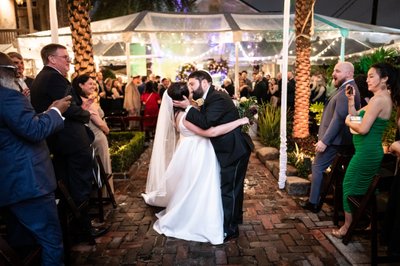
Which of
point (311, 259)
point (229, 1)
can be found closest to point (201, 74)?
point (311, 259)

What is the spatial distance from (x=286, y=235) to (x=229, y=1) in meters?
19.9

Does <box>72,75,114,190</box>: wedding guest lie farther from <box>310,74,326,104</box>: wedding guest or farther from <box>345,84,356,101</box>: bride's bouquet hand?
<box>310,74,326,104</box>: wedding guest

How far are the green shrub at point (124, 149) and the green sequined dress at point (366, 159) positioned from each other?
13.5 feet

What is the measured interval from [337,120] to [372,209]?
1.41 m

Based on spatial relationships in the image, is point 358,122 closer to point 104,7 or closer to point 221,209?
point 221,209

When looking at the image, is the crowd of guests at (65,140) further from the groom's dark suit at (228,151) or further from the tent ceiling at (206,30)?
the tent ceiling at (206,30)

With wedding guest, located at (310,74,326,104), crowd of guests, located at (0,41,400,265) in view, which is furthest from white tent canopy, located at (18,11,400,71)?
crowd of guests, located at (0,41,400,265)

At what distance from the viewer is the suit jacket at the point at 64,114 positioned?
11.4ft

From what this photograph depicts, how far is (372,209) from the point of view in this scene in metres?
3.07

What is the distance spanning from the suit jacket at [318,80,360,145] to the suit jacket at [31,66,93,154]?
10.0 ft

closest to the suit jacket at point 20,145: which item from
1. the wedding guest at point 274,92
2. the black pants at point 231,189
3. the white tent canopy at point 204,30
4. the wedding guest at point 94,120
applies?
the wedding guest at point 94,120

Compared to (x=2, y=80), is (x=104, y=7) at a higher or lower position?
higher

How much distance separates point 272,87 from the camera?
1108 cm

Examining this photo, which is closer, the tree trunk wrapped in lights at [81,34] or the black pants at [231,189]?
the black pants at [231,189]
